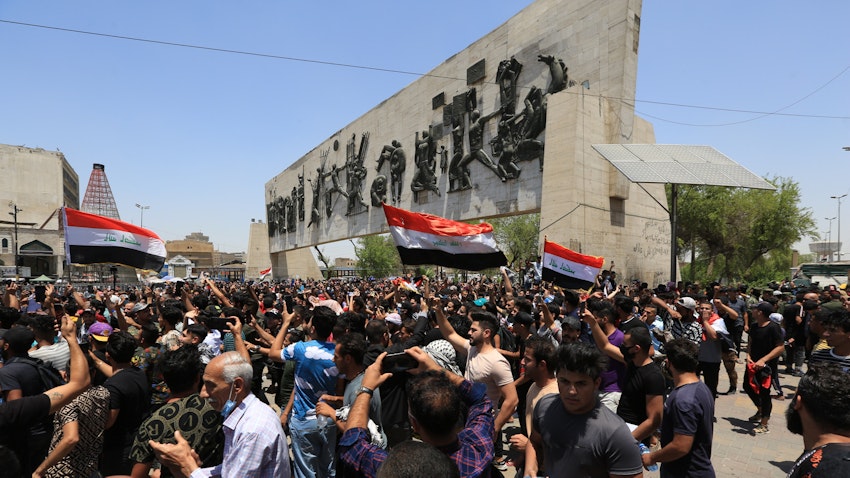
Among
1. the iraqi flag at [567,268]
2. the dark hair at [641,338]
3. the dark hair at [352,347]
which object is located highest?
the iraqi flag at [567,268]

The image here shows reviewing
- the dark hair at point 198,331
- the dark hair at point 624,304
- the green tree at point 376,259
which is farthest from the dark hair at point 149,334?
the green tree at point 376,259

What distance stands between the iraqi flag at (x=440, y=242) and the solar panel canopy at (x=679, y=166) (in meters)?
6.09

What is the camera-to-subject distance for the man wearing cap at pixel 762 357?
18.2 ft

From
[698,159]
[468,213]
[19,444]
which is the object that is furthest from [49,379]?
[468,213]

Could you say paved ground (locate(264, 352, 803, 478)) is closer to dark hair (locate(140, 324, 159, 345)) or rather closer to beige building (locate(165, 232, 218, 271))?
dark hair (locate(140, 324, 159, 345))

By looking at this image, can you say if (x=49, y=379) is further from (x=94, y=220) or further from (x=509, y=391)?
(x=94, y=220)

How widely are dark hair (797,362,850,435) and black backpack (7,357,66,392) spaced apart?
4.58 meters

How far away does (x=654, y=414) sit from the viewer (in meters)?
3.06

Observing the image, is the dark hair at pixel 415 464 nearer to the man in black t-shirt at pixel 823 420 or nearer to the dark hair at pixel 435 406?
the dark hair at pixel 435 406

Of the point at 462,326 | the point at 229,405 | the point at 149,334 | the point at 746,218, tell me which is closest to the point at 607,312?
the point at 462,326

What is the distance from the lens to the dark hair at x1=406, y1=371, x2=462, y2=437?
6.14 feet

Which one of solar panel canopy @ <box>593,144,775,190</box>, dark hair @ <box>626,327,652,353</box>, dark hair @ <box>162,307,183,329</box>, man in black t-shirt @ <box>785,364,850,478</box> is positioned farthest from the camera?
solar panel canopy @ <box>593,144,775,190</box>

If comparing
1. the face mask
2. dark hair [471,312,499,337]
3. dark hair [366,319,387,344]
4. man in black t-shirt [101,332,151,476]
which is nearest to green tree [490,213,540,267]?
dark hair [366,319,387,344]

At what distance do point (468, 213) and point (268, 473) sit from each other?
71.8 feet
